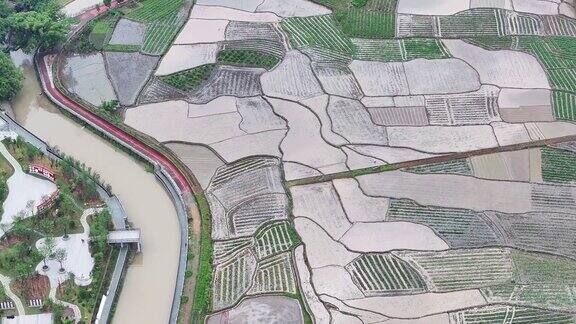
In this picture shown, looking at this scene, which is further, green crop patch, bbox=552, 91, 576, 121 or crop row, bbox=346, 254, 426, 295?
green crop patch, bbox=552, 91, 576, 121

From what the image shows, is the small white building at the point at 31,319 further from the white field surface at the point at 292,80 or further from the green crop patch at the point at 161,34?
the green crop patch at the point at 161,34

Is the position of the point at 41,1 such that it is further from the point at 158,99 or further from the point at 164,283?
the point at 164,283

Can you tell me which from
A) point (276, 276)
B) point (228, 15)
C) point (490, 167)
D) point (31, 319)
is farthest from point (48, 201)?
point (490, 167)

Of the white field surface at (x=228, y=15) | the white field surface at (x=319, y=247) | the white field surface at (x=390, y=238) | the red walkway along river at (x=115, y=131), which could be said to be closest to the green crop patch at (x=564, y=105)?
the white field surface at (x=390, y=238)

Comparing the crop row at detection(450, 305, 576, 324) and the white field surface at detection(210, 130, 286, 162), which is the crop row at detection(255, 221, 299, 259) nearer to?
the white field surface at detection(210, 130, 286, 162)

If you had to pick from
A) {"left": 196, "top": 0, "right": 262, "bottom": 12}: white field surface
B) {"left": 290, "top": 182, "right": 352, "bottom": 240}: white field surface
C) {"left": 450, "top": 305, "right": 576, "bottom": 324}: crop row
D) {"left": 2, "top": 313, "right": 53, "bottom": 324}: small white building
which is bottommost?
{"left": 450, "top": 305, "right": 576, "bottom": 324}: crop row

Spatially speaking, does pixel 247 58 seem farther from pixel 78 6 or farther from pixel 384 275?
pixel 384 275

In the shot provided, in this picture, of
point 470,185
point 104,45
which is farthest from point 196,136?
point 470,185

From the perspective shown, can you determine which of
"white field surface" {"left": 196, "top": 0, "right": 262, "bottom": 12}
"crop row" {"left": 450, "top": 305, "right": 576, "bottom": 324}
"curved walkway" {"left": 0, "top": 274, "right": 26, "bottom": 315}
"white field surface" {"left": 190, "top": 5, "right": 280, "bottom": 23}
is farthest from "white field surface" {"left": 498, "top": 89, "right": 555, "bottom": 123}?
"curved walkway" {"left": 0, "top": 274, "right": 26, "bottom": 315}
